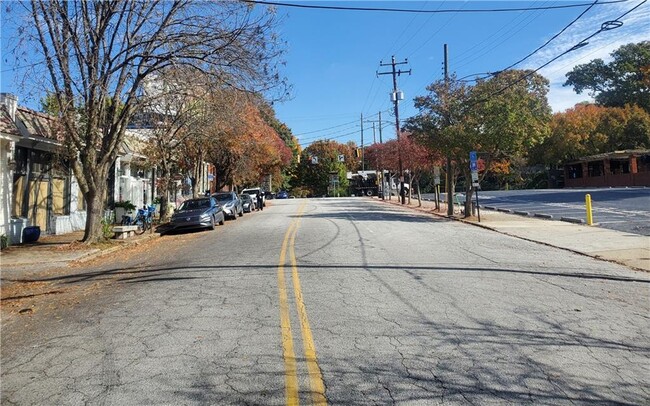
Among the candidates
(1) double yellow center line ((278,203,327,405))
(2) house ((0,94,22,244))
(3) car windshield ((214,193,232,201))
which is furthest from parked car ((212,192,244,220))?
(1) double yellow center line ((278,203,327,405))

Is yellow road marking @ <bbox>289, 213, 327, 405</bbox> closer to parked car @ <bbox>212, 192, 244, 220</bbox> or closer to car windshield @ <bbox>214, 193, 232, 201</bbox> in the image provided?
parked car @ <bbox>212, 192, 244, 220</bbox>

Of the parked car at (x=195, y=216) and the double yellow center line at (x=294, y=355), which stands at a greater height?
the parked car at (x=195, y=216)

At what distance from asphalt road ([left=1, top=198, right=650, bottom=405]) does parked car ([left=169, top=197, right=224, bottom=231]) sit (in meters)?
10.3

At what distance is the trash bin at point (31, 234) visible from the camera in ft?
55.5

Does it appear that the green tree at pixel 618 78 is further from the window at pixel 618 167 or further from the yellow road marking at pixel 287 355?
the yellow road marking at pixel 287 355

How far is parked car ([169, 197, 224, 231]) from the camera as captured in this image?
71.0ft

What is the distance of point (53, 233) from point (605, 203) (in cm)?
2710

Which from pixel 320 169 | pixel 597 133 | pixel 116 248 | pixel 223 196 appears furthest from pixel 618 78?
pixel 116 248

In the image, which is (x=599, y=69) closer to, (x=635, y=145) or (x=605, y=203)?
(x=635, y=145)

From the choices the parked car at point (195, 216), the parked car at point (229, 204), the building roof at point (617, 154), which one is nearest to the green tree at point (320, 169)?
the building roof at point (617, 154)

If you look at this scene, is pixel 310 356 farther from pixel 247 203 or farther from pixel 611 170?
pixel 611 170

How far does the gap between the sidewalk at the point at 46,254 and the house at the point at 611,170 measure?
45.1 metres

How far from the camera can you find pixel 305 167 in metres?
84.9

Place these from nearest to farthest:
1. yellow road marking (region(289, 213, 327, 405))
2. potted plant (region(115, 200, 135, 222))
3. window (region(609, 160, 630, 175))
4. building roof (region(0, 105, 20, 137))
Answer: yellow road marking (region(289, 213, 327, 405)) → building roof (region(0, 105, 20, 137)) → potted plant (region(115, 200, 135, 222)) → window (region(609, 160, 630, 175))
